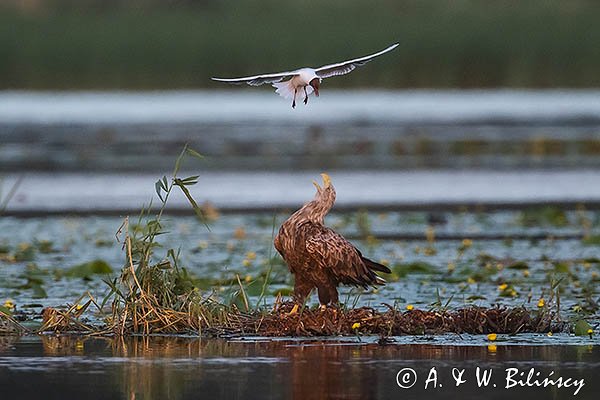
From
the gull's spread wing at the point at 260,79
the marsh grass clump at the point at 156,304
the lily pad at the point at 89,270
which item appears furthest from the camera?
the lily pad at the point at 89,270

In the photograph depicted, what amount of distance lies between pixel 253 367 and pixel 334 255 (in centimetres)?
107

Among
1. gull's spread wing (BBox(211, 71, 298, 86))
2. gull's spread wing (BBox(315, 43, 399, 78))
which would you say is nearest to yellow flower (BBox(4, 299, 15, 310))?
gull's spread wing (BBox(211, 71, 298, 86))

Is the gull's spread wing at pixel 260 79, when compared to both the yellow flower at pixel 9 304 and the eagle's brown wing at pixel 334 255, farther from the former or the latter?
the yellow flower at pixel 9 304

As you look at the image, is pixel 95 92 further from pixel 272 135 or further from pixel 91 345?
pixel 91 345

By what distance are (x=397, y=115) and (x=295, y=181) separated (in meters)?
11.0

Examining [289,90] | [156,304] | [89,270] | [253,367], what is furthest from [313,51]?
[253,367]

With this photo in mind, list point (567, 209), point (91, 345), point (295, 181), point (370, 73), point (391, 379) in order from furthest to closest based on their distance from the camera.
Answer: point (370, 73)
point (295, 181)
point (567, 209)
point (91, 345)
point (391, 379)

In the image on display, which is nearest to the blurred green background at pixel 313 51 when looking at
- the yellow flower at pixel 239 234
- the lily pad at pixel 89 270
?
the yellow flower at pixel 239 234

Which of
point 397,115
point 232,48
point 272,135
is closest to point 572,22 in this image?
point 232,48

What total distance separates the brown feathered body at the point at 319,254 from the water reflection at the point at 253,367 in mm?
420

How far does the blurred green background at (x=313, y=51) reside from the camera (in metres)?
37.3

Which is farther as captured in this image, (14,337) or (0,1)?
(0,1)

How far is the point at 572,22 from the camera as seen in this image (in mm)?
41344

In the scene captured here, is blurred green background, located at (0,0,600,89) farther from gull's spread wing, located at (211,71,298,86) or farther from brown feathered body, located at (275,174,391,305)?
gull's spread wing, located at (211,71,298,86)
